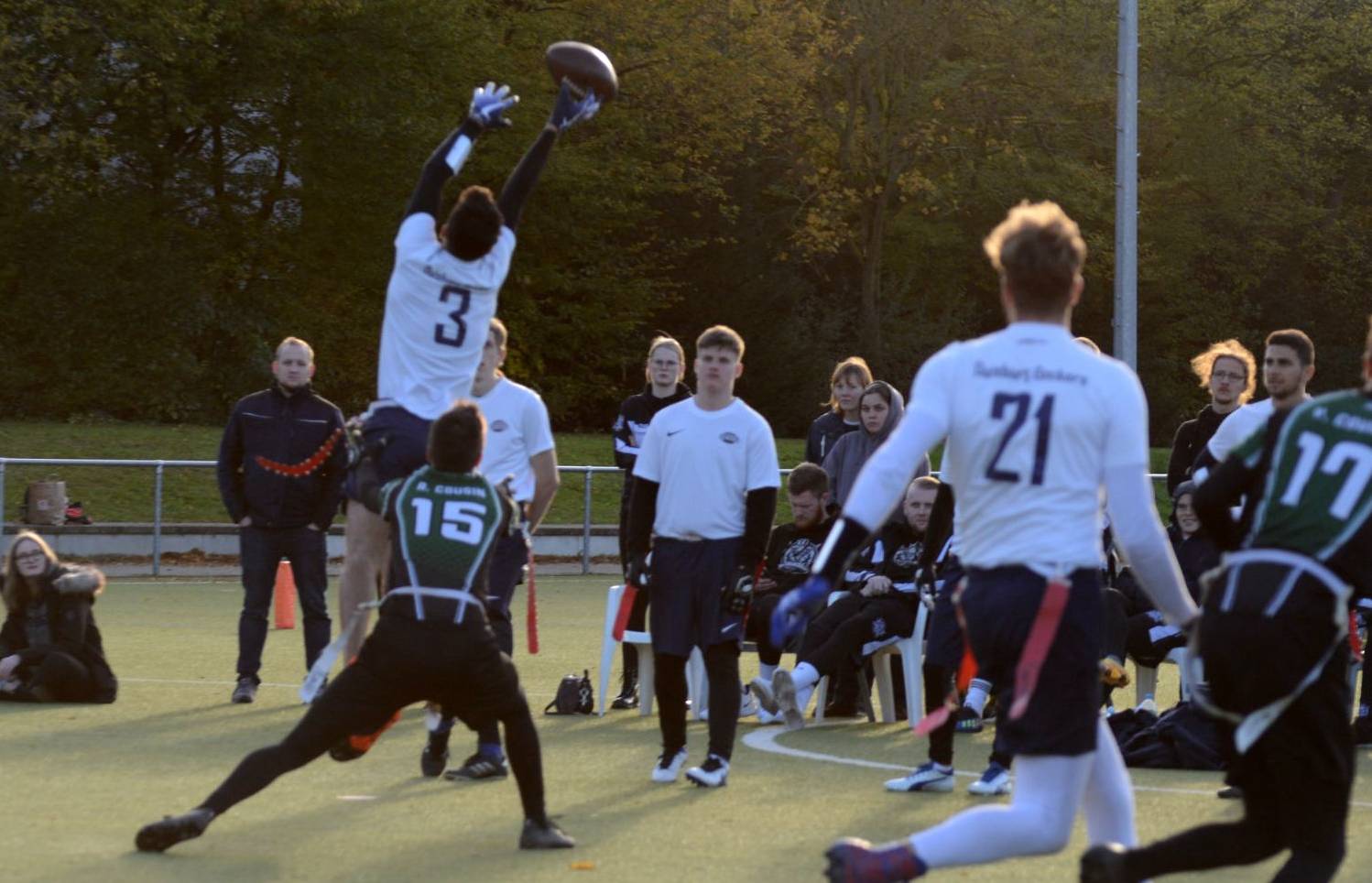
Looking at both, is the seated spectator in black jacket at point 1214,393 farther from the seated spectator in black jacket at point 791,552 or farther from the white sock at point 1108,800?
the white sock at point 1108,800

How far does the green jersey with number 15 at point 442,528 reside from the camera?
7.14 m

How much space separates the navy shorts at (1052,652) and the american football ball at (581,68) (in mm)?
4090

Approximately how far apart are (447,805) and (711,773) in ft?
3.88

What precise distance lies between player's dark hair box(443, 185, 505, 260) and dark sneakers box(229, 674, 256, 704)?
15.1ft

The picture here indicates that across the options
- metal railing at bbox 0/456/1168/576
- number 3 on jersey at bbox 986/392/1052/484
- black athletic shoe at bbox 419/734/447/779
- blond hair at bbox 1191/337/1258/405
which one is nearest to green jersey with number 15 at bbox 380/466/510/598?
black athletic shoe at bbox 419/734/447/779

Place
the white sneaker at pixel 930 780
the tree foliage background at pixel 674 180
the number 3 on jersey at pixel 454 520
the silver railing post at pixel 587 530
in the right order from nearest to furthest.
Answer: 1. the number 3 on jersey at pixel 454 520
2. the white sneaker at pixel 930 780
3. the silver railing post at pixel 587 530
4. the tree foliage background at pixel 674 180

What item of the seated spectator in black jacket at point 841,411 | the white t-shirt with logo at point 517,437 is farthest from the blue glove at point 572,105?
the seated spectator in black jacket at point 841,411

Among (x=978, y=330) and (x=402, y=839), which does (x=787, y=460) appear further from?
(x=402, y=839)

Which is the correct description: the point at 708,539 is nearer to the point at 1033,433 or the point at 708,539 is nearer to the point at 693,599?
the point at 693,599

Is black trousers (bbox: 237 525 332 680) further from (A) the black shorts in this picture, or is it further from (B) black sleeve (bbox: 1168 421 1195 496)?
(A) the black shorts

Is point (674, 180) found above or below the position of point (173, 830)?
above

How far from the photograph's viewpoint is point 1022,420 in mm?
5250

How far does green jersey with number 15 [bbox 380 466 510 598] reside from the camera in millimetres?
7141

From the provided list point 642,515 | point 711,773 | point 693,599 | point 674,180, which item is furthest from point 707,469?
point 674,180
